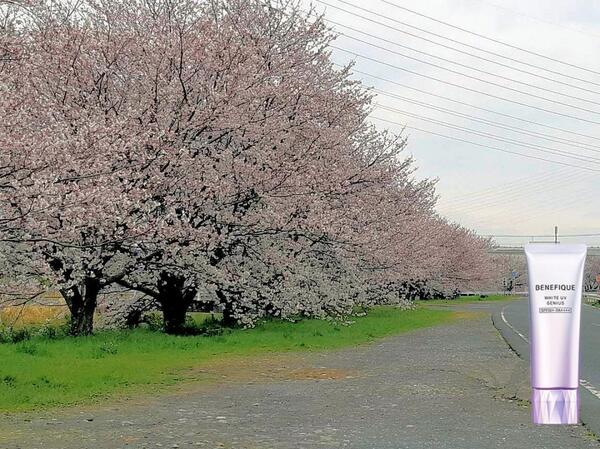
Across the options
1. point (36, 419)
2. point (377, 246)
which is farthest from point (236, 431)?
point (377, 246)

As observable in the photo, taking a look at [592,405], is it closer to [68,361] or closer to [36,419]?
[36,419]

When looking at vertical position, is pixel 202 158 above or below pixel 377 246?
above

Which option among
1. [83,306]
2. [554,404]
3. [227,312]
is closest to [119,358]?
[83,306]

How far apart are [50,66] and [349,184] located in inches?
344

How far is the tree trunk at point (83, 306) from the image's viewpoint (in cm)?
1888

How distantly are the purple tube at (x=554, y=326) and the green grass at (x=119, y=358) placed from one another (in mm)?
7806

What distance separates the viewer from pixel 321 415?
9.28m

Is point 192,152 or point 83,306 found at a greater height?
point 192,152

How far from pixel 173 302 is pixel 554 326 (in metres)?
18.5

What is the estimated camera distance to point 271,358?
1638 centimetres

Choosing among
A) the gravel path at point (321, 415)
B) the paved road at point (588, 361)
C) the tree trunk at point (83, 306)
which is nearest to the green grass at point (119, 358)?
the tree trunk at point (83, 306)

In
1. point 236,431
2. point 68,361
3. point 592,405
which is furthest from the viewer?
point 68,361

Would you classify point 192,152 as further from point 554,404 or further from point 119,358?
point 554,404

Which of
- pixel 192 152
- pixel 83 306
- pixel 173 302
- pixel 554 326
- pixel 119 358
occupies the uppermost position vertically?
pixel 192 152
